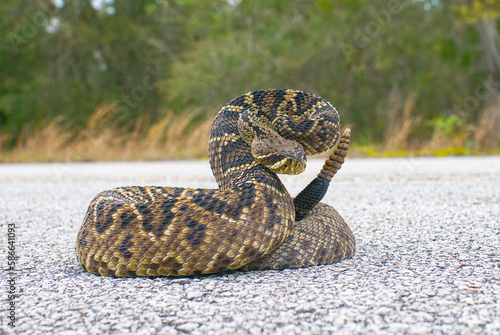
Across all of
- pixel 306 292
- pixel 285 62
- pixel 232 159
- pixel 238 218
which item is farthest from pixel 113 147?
pixel 306 292

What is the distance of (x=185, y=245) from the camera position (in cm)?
273

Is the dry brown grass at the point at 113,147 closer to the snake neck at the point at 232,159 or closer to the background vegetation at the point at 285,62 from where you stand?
the background vegetation at the point at 285,62

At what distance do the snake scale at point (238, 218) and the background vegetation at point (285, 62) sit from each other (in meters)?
13.8

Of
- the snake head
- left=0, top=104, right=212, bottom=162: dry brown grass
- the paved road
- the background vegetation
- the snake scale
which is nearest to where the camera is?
the paved road

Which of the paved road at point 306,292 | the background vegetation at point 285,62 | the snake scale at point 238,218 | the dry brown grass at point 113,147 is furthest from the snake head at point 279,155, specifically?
the background vegetation at point 285,62

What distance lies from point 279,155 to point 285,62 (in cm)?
1930

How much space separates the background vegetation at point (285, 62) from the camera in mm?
21236

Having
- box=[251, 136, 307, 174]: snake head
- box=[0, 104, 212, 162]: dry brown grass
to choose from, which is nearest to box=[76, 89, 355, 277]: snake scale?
box=[251, 136, 307, 174]: snake head

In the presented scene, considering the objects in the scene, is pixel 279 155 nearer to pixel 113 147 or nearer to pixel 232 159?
pixel 232 159

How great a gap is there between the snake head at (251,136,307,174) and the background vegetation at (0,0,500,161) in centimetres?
1413

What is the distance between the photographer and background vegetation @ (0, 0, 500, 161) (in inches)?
836

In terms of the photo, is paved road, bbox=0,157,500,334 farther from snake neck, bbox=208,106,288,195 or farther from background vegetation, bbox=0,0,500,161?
background vegetation, bbox=0,0,500,161

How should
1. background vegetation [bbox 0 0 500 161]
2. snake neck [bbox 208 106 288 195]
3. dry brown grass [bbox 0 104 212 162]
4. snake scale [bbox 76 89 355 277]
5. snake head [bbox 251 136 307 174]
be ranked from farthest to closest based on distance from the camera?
background vegetation [bbox 0 0 500 161]
dry brown grass [bbox 0 104 212 162]
snake neck [bbox 208 106 288 195]
snake head [bbox 251 136 307 174]
snake scale [bbox 76 89 355 277]

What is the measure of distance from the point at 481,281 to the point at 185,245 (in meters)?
1.45
